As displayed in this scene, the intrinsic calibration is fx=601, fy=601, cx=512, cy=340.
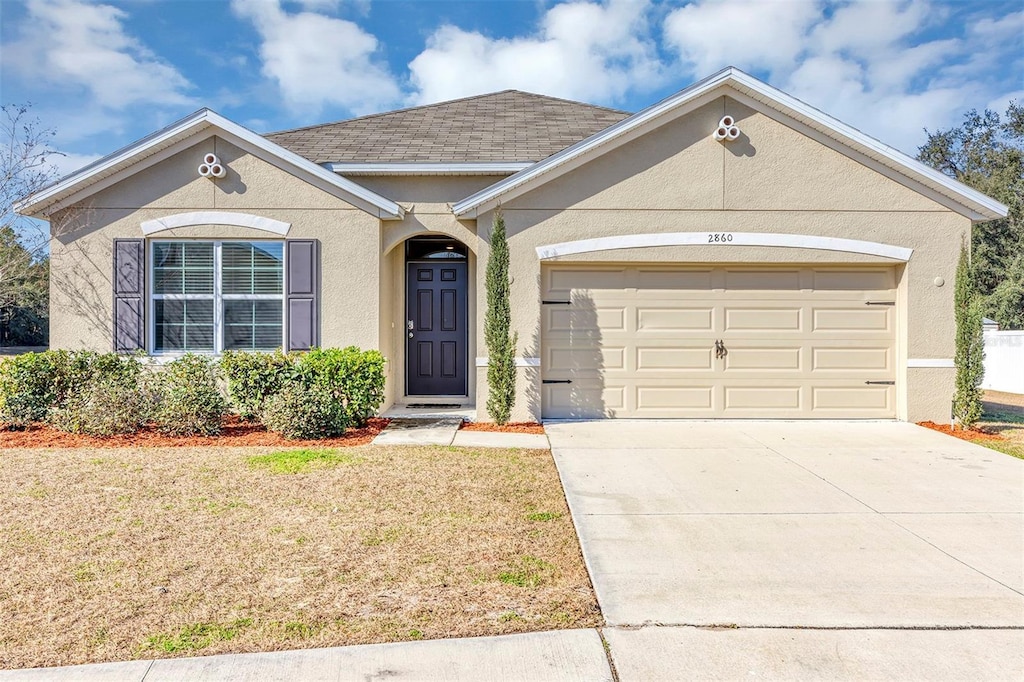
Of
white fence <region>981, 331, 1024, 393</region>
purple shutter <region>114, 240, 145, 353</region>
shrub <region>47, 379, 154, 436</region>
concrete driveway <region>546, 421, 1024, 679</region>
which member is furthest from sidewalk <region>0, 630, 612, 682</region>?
white fence <region>981, 331, 1024, 393</region>

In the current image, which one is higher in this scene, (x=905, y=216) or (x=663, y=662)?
(x=905, y=216)

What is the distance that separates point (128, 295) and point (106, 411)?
91.3 inches

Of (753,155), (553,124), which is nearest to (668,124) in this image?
(753,155)

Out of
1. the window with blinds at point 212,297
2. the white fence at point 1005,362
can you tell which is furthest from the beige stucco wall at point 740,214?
the white fence at point 1005,362

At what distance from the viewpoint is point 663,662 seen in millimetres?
2896

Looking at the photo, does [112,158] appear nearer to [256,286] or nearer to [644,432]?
[256,286]

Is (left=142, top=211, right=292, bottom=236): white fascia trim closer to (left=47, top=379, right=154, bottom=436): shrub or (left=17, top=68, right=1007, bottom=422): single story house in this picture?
(left=17, top=68, right=1007, bottom=422): single story house

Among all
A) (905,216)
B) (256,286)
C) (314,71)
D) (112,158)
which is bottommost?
(256,286)

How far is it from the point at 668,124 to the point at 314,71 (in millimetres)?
9109

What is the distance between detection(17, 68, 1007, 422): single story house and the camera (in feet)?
29.9

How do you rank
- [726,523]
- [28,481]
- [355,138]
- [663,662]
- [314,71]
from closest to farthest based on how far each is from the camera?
[663,662], [726,523], [28,481], [355,138], [314,71]

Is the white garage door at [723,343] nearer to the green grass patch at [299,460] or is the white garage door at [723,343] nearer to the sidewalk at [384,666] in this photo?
the green grass patch at [299,460]

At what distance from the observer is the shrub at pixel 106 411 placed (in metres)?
7.86

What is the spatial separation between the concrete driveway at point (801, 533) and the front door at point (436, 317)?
3598mm
